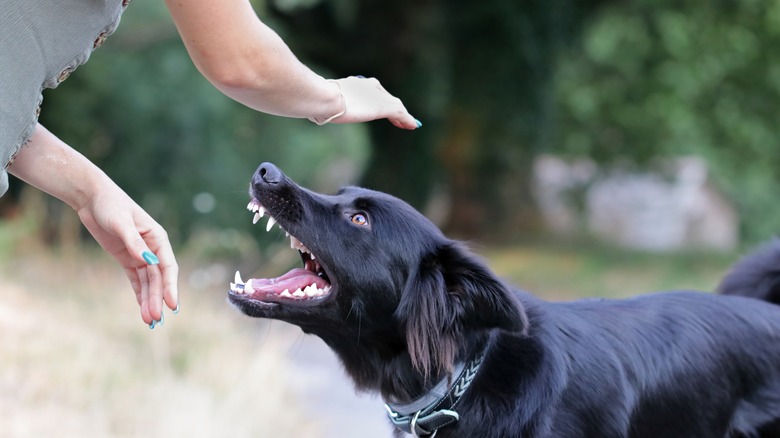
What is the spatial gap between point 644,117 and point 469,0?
480 centimetres

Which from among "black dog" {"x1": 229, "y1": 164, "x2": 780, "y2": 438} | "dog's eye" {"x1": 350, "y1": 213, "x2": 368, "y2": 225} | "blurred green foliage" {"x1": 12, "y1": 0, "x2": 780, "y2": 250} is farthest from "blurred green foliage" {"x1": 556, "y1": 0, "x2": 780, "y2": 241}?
"dog's eye" {"x1": 350, "y1": 213, "x2": 368, "y2": 225}

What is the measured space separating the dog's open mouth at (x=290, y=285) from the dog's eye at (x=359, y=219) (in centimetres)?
18

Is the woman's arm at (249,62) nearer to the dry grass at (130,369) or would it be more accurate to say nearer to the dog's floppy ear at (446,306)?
the dog's floppy ear at (446,306)

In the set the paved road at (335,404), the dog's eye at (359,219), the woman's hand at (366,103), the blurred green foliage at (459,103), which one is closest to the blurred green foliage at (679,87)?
the blurred green foliage at (459,103)

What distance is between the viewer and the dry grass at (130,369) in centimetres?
453

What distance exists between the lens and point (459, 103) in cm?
1527

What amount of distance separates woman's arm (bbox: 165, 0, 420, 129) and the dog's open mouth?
0.64 metres

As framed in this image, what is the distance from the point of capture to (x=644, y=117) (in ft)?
56.9

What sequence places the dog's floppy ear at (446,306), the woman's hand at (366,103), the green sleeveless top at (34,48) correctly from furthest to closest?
the dog's floppy ear at (446,306), the woman's hand at (366,103), the green sleeveless top at (34,48)

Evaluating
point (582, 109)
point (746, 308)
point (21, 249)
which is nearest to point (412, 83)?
point (582, 109)

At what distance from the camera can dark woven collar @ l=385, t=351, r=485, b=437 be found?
2896mm

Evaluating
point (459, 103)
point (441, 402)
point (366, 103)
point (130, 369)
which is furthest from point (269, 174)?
point (459, 103)

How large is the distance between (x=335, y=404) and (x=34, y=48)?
4012 millimetres

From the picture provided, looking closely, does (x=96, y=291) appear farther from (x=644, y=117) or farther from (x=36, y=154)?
(x=644, y=117)
